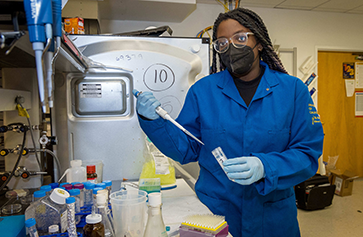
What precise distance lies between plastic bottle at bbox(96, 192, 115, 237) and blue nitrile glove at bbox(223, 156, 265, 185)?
438 millimetres

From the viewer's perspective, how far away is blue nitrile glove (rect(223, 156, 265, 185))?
92 centimetres

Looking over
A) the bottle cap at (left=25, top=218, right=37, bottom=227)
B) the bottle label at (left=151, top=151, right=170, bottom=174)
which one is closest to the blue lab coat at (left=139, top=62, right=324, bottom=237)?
the bottle label at (left=151, top=151, right=170, bottom=174)

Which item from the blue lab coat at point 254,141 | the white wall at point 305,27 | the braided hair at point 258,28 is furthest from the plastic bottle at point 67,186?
the white wall at point 305,27

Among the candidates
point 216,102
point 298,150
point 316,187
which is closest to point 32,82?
point 216,102

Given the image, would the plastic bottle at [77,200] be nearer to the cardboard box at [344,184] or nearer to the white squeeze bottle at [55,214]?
the white squeeze bottle at [55,214]

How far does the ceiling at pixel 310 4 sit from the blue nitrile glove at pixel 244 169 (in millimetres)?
2927

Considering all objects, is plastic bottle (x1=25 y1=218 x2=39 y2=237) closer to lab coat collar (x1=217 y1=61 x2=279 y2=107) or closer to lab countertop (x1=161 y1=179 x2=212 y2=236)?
lab countertop (x1=161 y1=179 x2=212 y2=236)

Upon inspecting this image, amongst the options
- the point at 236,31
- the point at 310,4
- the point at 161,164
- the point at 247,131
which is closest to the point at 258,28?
the point at 236,31

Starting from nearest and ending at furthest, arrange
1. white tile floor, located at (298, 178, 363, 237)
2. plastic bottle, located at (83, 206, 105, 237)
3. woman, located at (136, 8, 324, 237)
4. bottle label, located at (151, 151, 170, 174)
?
plastic bottle, located at (83, 206, 105, 237) → woman, located at (136, 8, 324, 237) → bottle label, located at (151, 151, 170, 174) → white tile floor, located at (298, 178, 363, 237)

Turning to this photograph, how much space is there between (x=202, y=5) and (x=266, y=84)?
8.64 feet

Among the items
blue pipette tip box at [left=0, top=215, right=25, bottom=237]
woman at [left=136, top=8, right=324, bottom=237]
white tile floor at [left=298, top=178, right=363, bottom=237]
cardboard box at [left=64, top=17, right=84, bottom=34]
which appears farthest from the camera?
white tile floor at [left=298, top=178, right=363, bottom=237]

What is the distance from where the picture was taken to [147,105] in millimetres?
1003

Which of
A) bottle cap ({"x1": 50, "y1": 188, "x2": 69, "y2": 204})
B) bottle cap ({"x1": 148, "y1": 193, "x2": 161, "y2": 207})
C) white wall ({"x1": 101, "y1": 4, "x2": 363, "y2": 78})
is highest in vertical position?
white wall ({"x1": 101, "y1": 4, "x2": 363, "y2": 78})

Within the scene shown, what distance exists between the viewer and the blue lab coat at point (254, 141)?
1.06 meters
